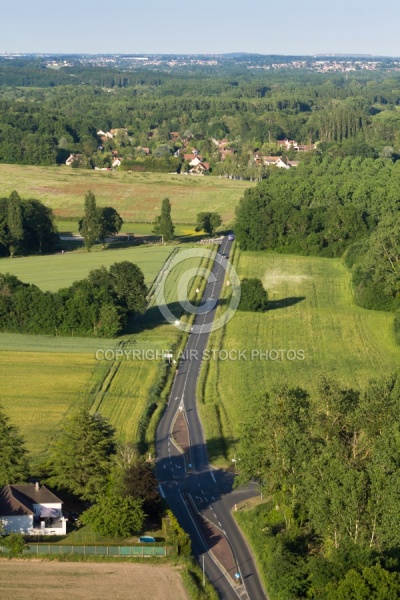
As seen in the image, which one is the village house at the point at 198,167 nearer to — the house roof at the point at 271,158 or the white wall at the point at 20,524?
the house roof at the point at 271,158

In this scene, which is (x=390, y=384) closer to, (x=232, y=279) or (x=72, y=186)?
(x=232, y=279)

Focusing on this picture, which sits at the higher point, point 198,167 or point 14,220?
point 14,220

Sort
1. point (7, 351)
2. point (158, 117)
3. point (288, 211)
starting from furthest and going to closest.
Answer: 1. point (158, 117)
2. point (288, 211)
3. point (7, 351)

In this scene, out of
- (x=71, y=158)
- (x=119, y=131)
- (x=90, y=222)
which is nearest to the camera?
(x=90, y=222)

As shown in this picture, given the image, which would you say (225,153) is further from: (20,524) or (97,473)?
(20,524)

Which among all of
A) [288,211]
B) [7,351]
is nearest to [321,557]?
[7,351]

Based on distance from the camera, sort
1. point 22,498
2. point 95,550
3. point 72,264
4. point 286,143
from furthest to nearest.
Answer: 1. point 286,143
2. point 72,264
3. point 22,498
4. point 95,550

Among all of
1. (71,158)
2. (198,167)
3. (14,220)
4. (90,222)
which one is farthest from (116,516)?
(71,158)
